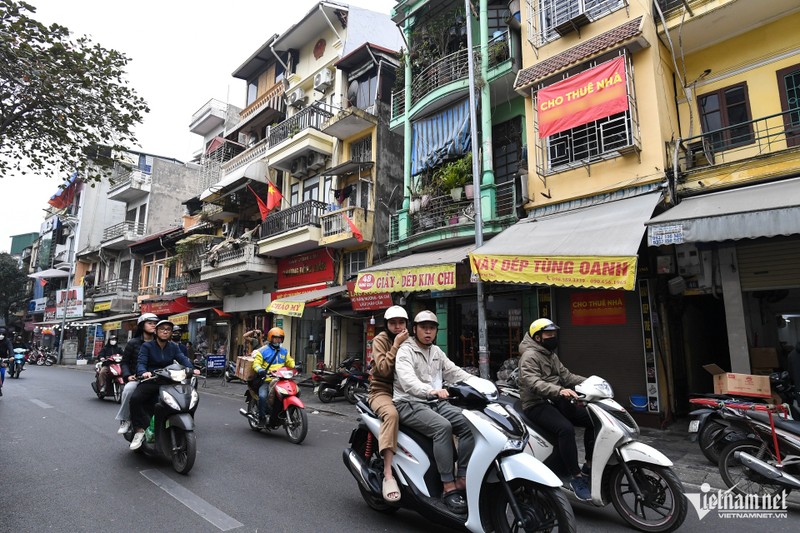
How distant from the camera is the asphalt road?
3.75 meters

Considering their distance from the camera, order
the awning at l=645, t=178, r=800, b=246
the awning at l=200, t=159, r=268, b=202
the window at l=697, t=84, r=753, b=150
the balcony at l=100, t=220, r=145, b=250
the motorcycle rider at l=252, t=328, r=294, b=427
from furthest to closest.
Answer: the balcony at l=100, t=220, r=145, b=250
the awning at l=200, t=159, r=268, b=202
the window at l=697, t=84, r=753, b=150
the motorcycle rider at l=252, t=328, r=294, b=427
the awning at l=645, t=178, r=800, b=246

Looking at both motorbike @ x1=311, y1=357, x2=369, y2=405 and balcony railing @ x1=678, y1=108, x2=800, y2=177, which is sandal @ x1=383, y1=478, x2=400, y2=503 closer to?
motorbike @ x1=311, y1=357, x2=369, y2=405

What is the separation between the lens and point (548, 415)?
411cm

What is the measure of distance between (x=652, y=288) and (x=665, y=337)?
96 centimetres

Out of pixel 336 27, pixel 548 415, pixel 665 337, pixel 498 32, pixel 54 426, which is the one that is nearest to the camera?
pixel 548 415

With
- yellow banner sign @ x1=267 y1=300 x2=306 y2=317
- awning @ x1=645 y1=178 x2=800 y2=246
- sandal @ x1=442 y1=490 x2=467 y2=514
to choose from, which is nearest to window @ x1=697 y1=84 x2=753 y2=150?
awning @ x1=645 y1=178 x2=800 y2=246

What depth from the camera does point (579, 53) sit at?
32.4 ft

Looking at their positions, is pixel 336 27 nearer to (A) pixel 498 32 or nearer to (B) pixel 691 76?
(A) pixel 498 32

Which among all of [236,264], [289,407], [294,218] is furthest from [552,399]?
[236,264]

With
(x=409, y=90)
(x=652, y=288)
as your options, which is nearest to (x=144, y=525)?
(x=652, y=288)

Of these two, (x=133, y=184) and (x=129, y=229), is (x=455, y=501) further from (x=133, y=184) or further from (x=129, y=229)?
(x=133, y=184)

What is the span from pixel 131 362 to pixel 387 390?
14.2 ft

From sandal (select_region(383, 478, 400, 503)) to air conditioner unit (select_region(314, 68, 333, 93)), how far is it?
58.8 ft

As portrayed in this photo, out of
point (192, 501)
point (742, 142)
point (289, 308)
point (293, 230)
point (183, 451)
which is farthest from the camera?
point (293, 230)
